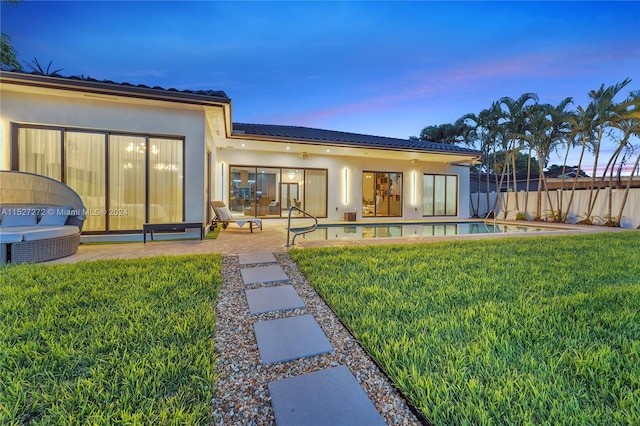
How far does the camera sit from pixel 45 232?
4.73m

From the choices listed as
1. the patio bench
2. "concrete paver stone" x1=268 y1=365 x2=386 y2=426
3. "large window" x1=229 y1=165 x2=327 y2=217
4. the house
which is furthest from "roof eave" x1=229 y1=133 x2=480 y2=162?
"concrete paver stone" x1=268 y1=365 x2=386 y2=426

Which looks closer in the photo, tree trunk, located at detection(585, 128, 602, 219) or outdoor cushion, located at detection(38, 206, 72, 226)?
outdoor cushion, located at detection(38, 206, 72, 226)

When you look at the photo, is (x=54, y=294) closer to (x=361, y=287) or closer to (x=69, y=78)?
(x=361, y=287)

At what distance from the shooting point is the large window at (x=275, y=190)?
12.5 m

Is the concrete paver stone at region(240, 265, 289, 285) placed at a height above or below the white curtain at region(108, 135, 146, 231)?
below

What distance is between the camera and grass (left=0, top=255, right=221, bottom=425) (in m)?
1.56

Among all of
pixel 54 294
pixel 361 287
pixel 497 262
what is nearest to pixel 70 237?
pixel 54 294

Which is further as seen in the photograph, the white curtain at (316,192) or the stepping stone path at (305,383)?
the white curtain at (316,192)

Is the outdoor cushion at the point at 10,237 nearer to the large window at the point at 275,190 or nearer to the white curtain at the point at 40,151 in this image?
the white curtain at the point at 40,151

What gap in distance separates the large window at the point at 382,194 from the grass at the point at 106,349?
11562mm

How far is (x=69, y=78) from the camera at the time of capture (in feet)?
19.2

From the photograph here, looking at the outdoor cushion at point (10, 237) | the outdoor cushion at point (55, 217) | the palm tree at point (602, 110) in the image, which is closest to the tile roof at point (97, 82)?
the outdoor cushion at point (55, 217)

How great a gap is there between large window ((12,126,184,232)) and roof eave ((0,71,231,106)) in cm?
111

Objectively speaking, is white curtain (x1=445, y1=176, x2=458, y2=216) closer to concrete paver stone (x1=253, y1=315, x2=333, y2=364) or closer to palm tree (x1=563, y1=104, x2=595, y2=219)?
palm tree (x1=563, y1=104, x2=595, y2=219)
